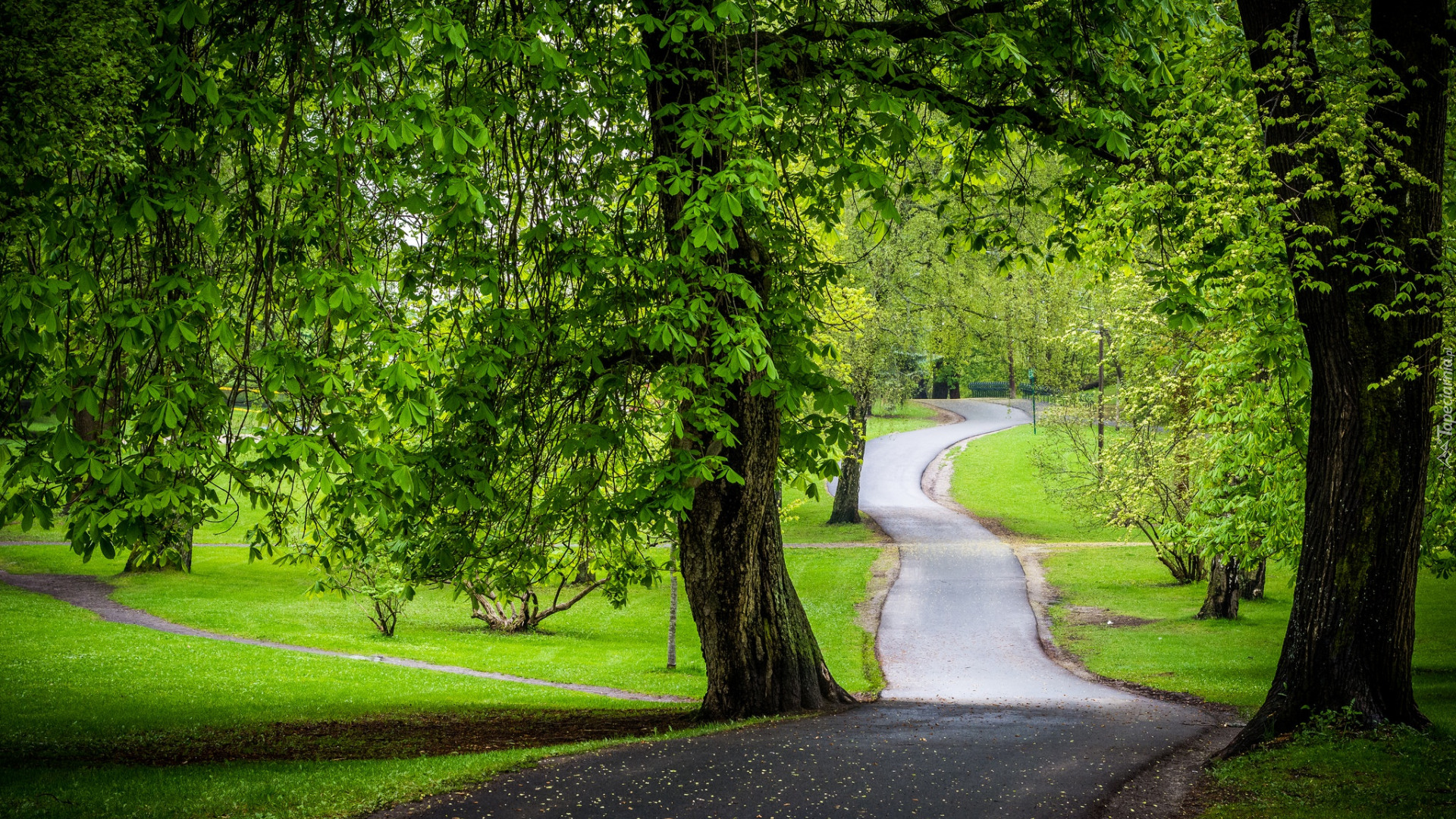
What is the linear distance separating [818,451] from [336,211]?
4678mm

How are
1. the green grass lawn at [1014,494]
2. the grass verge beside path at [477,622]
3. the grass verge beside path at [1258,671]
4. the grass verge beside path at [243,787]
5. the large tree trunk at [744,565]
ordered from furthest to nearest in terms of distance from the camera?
the green grass lawn at [1014,494], the grass verge beside path at [477,622], the large tree trunk at [744,565], the grass verge beside path at [1258,671], the grass verge beside path at [243,787]

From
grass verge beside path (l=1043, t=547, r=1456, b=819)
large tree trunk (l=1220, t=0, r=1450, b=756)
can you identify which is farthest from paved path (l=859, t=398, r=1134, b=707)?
large tree trunk (l=1220, t=0, r=1450, b=756)

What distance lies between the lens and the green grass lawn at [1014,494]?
3412cm

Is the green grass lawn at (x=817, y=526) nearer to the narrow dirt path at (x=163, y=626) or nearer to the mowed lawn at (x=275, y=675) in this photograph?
the mowed lawn at (x=275, y=675)

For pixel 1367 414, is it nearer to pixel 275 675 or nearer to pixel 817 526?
pixel 275 675

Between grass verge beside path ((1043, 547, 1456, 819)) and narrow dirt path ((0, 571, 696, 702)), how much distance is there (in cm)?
864

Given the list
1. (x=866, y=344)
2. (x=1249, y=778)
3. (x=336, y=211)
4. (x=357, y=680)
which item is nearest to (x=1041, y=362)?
(x=866, y=344)

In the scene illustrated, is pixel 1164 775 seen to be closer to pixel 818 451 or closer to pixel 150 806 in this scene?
pixel 818 451

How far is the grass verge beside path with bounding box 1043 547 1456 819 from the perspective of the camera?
6.46 m

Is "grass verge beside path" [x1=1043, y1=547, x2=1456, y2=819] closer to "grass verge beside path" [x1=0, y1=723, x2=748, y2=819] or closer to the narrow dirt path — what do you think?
"grass verge beside path" [x1=0, y1=723, x2=748, y2=819]

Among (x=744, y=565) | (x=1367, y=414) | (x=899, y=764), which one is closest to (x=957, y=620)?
(x=744, y=565)

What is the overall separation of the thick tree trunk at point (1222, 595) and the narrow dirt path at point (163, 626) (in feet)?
41.5

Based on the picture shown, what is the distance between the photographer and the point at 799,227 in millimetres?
9727

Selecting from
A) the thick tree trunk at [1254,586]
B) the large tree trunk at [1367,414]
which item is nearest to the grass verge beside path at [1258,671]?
the thick tree trunk at [1254,586]
